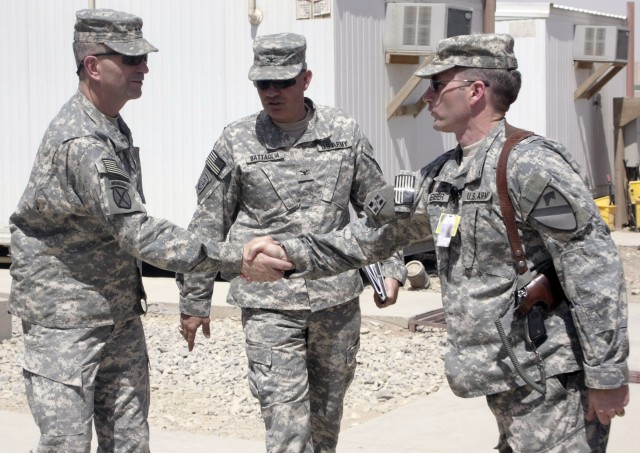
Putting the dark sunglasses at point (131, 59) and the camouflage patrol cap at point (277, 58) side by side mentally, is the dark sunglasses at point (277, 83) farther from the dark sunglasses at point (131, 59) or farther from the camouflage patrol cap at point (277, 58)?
the dark sunglasses at point (131, 59)

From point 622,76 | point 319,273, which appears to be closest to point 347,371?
point 319,273

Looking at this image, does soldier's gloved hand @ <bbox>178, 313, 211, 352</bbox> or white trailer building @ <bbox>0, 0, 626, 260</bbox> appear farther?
white trailer building @ <bbox>0, 0, 626, 260</bbox>

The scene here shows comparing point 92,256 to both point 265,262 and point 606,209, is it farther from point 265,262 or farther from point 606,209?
point 606,209

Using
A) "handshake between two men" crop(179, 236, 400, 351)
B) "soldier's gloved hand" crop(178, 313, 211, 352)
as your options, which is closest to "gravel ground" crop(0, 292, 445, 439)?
"soldier's gloved hand" crop(178, 313, 211, 352)

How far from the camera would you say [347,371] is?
495cm

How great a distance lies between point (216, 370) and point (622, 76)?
14919 mm

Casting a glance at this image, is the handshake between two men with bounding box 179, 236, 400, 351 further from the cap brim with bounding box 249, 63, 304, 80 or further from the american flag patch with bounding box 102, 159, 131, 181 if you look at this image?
the cap brim with bounding box 249, 63, 304, 80

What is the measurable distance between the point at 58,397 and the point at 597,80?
15.2 meters

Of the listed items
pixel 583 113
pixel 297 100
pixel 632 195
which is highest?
pixel 297 100

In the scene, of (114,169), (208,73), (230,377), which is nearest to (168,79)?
(208,73)

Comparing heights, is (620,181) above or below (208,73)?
below

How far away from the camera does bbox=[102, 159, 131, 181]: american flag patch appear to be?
4055 mm

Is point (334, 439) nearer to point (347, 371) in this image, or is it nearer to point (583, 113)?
point (347, 371)

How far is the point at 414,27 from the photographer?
11938mm
